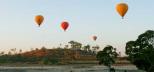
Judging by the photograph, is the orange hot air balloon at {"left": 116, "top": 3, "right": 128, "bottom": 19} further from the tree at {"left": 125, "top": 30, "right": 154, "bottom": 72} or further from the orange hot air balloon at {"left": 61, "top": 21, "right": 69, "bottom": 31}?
the orange hot air balloon at {"left": 61, "top": 21, "right": 69, "bottom": 31}

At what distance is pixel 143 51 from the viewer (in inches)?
1660

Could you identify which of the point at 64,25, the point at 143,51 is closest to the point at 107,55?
the point at 64,25

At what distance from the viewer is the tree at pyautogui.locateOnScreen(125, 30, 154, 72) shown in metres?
42.3

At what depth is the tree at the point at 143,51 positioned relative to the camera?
42.3 m

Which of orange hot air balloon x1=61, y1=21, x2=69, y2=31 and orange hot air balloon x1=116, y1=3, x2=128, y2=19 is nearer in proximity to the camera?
orange hot air balloon x1=116, y1=3, x2=128, y2=19

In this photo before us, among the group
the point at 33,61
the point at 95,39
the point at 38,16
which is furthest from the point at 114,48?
the point at 33,61

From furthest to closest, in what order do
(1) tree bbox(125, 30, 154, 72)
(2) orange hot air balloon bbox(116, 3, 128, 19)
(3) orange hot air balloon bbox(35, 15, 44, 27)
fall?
(3) orange hot air balloon bbox(35, 15, 44, 27) → (2) orange hot air balloon bbox(116, 3, 128, 19) → (1) tree bbox(125, 30, 154, 72)

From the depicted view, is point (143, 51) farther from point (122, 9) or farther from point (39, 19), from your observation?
point (39, 19)

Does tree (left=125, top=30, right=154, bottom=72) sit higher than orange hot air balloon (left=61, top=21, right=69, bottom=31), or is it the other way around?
orange hot air balloon (left=61, top=21, right=69, bottom=31)

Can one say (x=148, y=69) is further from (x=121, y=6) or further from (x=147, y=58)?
(x=121, y=6)

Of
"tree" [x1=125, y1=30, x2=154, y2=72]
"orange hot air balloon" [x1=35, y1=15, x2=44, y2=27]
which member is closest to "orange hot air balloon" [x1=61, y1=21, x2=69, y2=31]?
"orange hot air balloon" [x1=35, y1=15, x2=44, y2=27]

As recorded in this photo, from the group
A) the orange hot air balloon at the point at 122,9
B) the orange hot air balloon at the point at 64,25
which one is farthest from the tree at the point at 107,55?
the orange hot air balloon at the point at 122,9

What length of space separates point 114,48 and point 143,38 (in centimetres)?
1995

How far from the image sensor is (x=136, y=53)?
42969 mm
